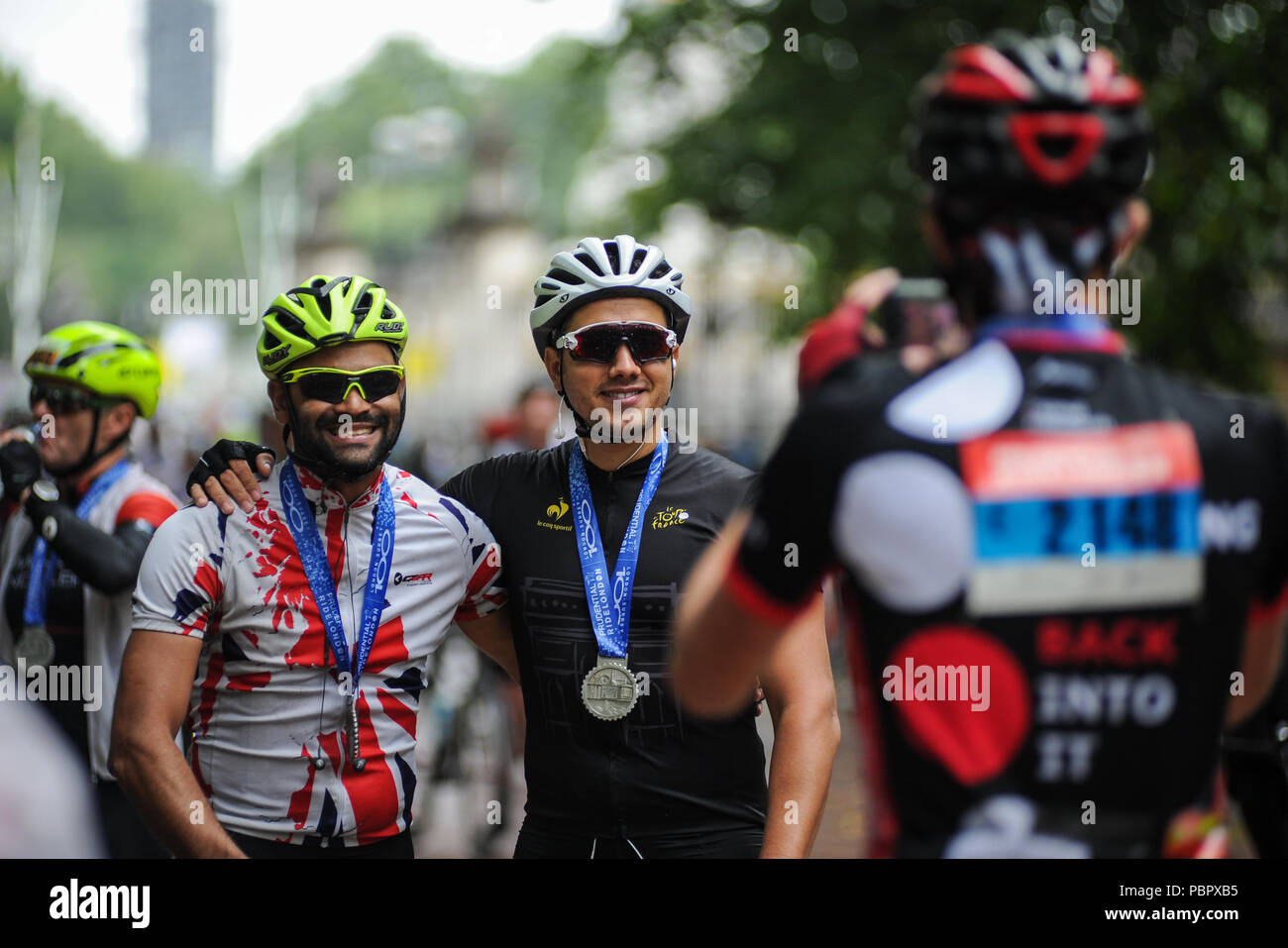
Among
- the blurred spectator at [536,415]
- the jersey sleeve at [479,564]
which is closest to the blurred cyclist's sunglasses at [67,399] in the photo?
the jersey sleeve at [479,564]

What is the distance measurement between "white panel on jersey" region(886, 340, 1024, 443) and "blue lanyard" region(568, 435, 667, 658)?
5.45 feet

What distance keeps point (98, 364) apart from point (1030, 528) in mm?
3797

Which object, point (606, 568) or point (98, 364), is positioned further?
point (98, 364)

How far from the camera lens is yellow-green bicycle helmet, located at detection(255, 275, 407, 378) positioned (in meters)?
3.77

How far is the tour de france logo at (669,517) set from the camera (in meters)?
3.77

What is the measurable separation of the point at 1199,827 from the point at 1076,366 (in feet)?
2.27

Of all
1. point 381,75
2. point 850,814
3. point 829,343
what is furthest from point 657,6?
point 381,75

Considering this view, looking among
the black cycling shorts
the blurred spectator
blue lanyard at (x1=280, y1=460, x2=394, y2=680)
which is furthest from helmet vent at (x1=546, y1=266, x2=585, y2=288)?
the blurred spectator

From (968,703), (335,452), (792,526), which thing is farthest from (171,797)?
(968,703)

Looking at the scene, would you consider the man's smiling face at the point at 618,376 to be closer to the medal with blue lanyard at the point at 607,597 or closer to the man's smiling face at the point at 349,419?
the medal with blue lanyard at the point at 607,597

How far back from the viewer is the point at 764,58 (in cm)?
1388

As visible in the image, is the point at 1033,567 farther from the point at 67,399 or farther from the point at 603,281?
the point at 67,399

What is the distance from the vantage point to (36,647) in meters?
4.62
